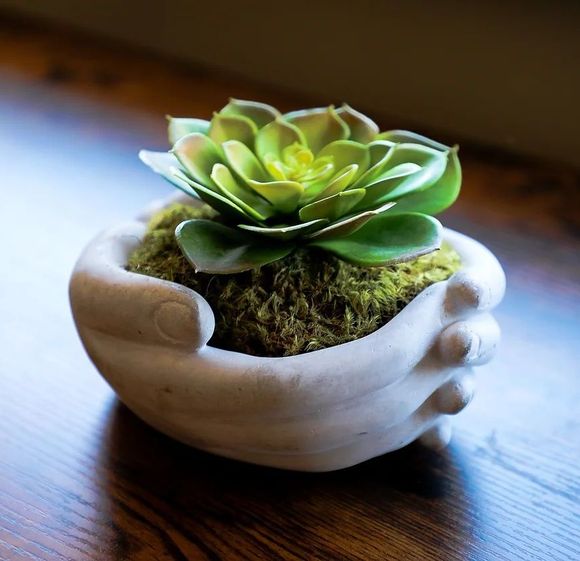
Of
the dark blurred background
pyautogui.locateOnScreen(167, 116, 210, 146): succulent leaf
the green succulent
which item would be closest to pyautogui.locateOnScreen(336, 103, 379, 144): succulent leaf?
the green succulent

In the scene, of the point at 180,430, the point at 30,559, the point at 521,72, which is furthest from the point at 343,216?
the point at 521,72

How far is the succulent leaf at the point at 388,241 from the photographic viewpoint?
1.66 ft

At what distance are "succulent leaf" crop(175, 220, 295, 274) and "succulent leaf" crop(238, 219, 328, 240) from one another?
11 mm

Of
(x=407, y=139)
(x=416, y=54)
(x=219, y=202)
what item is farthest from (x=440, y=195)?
(x=416, y=54)

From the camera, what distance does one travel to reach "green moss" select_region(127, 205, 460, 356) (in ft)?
1.67

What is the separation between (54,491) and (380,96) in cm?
68

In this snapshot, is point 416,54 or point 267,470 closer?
point 267,470

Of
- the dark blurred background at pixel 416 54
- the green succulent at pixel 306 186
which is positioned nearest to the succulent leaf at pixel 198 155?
the green succulent at pixel 306 186

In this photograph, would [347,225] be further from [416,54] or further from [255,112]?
[416,54]

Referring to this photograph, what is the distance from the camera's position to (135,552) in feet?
1.63

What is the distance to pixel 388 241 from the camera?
53 cm

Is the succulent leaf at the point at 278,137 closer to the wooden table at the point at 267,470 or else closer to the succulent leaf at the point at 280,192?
the succulent leaf at the point at 280,192

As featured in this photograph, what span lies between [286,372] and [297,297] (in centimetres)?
6

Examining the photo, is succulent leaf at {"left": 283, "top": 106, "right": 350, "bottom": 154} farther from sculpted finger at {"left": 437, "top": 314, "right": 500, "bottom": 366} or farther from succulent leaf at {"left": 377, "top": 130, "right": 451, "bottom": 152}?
sculpted finger at {"left": 437, "top": 314, "right": 500, "bottom": 366}
